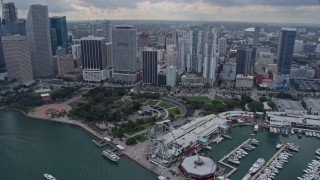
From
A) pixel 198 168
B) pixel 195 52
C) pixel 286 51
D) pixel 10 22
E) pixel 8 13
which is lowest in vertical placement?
pixel 198 168

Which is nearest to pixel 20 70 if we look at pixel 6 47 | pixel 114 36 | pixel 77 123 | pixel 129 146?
pixel 6 47

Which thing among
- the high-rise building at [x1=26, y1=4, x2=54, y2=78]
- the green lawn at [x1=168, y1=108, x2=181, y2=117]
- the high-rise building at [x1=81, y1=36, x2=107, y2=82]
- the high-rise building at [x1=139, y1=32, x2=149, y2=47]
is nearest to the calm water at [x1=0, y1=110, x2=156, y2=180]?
the green lawn at [x1=168, y1=108, x2=181, y2=117]

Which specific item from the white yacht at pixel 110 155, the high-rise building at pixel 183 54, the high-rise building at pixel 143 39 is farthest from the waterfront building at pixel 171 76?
the white yacht at pixel 110 155

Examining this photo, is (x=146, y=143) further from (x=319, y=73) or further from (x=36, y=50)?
(x=319, y=73)

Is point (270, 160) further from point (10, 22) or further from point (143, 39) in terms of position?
point (10, 22)

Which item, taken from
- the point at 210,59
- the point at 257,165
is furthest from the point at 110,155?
the point at 210,59

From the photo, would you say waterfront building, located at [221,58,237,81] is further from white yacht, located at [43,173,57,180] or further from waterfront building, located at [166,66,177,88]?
white yacht, located at [43,173,57,180]

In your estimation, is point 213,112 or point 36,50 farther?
point 36,50
